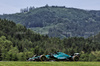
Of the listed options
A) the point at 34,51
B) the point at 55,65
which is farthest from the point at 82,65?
the point at 34,51

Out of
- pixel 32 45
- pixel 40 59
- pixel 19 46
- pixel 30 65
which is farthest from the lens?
pixel 32 45

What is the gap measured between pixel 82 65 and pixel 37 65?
5385 mm

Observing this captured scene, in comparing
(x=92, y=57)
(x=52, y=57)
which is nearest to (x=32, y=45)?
(x=92, y=57)

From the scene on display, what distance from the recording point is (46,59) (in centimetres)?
2753

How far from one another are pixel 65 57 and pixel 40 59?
4.07 metres

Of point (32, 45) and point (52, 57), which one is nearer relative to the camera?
point (52, 57)

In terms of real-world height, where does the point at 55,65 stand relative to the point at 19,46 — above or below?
above

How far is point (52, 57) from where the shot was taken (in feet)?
91.2

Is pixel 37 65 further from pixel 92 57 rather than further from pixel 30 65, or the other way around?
pixel 92 57

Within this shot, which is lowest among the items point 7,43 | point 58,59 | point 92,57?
point 92,57

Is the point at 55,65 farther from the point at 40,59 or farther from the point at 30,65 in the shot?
the point at 40,59

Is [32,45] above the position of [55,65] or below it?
below

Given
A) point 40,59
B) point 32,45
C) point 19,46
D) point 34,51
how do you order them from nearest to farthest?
point 40,59
point 34,51
point 19,46
point 32,45

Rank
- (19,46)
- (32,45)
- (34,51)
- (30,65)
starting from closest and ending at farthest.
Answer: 1. (30,65)
2. (34,51)
3. (19,46)
4. (32,45)
